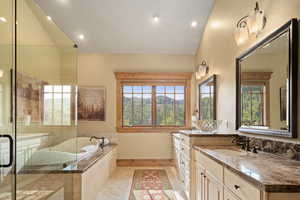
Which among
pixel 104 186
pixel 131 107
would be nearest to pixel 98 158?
pixel 104 186

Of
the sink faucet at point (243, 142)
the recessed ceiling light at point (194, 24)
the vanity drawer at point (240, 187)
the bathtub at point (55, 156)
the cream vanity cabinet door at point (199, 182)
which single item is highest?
the recessed ceiling light at point (194, 24)

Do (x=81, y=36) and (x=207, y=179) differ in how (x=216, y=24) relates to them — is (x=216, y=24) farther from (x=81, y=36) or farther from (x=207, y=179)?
(x=81, y=36)

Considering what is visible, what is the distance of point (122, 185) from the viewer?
3.95 meters

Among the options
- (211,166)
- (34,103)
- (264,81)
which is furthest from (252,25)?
(34,103)

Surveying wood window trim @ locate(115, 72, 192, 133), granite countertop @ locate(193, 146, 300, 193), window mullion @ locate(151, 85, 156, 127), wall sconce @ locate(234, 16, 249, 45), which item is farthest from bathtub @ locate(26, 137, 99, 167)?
wall sconce @ locate(234, 16, 249, 45)

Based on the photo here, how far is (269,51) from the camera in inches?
87.7

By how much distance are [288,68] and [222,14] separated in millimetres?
1980

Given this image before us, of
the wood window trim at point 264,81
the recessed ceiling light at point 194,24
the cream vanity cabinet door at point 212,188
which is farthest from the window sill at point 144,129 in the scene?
the cream vanity cabinet door at point 212,188

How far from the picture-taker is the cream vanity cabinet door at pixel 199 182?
2.46m

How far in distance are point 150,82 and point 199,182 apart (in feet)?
11.1

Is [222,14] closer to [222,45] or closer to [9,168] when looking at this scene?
[222,45]

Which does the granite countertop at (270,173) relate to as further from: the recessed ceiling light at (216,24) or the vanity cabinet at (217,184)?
the recessed ceiling light at (216,24)

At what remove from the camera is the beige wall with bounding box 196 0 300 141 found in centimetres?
210

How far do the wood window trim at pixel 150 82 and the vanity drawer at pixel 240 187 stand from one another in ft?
12.7
